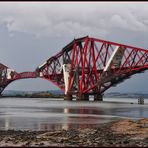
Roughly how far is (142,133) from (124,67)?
316ft

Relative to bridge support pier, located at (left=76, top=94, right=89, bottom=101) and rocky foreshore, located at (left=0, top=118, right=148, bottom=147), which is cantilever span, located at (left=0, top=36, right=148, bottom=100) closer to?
bridge support pier, located at (left=76, top=94, right=89, bottom=101)

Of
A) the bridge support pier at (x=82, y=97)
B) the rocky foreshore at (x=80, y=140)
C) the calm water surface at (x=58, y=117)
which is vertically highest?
the bridge support pier at (x=82, y=97)

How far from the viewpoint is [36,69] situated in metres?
190

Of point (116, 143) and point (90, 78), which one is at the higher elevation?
point (90, 78)

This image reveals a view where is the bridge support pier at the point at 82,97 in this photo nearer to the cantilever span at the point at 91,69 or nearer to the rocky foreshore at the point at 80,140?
the cantilever span at the point at 91,69

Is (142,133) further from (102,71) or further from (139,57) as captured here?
(102,71)

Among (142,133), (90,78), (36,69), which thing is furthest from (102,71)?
(142,133)

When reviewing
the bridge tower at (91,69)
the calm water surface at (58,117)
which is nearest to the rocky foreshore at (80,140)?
the calm water surface at (58,117)

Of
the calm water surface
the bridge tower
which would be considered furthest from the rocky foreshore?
the bridge tower

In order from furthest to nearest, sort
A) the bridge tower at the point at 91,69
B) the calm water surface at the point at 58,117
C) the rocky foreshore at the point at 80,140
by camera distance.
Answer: the bridge tower at the point at 91,69
the calm water surface at the point at 58,117
the rocky foreshore at the point at 80,140

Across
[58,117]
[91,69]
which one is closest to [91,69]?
[91,69]

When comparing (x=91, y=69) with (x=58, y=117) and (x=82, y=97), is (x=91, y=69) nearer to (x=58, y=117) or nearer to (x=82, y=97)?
(x=82, y=97)

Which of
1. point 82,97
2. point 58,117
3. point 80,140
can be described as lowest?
point 80,140

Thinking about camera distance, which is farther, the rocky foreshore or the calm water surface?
the calm water surface
